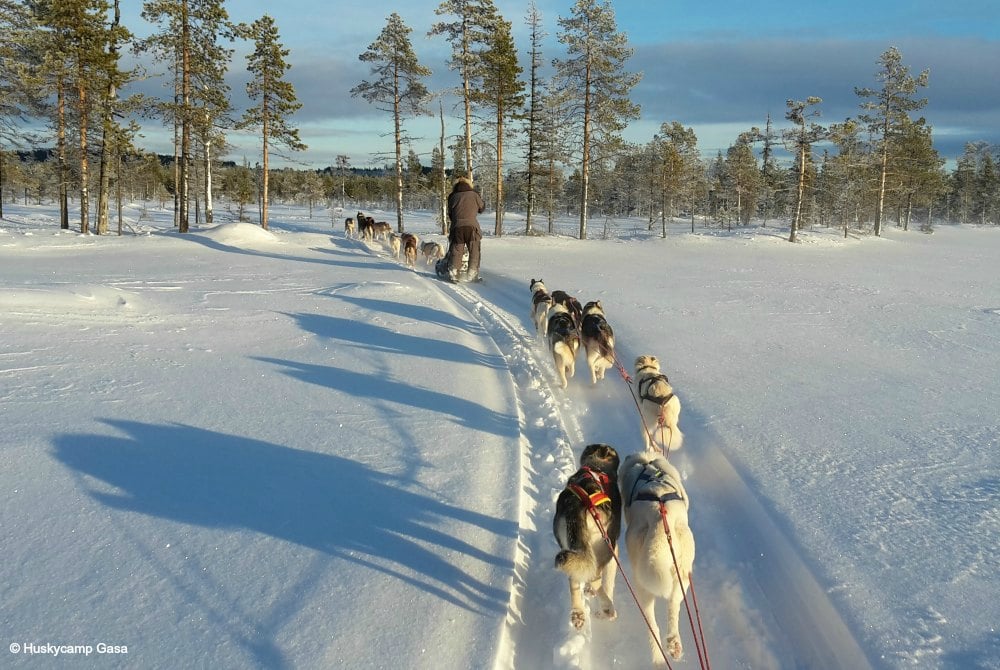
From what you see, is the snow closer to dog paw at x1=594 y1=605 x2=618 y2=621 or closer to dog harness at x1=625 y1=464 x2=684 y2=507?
dog paw at x1=594 y1=605 x2=618 y2=621

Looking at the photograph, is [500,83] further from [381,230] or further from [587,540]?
[587,540]

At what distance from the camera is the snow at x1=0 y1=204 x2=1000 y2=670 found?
2611mm

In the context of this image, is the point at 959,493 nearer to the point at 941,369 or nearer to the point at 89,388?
the point at 941,369

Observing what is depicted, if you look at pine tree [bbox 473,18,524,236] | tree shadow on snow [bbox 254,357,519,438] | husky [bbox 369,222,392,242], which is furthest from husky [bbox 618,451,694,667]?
pine tree [bbox 473,18,524,236]

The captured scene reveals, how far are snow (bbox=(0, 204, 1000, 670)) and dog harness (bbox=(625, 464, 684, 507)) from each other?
2.32 ft

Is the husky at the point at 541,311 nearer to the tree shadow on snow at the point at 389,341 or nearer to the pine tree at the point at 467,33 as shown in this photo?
the tree shadow on snow at the point at 389,341

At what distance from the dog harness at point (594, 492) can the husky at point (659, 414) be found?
4.90 feet

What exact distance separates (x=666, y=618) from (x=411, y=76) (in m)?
25.8

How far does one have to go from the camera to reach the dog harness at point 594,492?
2.82 metres

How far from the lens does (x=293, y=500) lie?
360 centimetres

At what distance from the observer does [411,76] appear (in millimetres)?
24641

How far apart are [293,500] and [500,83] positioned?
2546cm

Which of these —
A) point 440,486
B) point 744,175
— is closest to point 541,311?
point 440,486

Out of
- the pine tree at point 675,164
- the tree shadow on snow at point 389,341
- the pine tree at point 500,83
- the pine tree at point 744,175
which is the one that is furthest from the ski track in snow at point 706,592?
the pine tree at point 744,175
